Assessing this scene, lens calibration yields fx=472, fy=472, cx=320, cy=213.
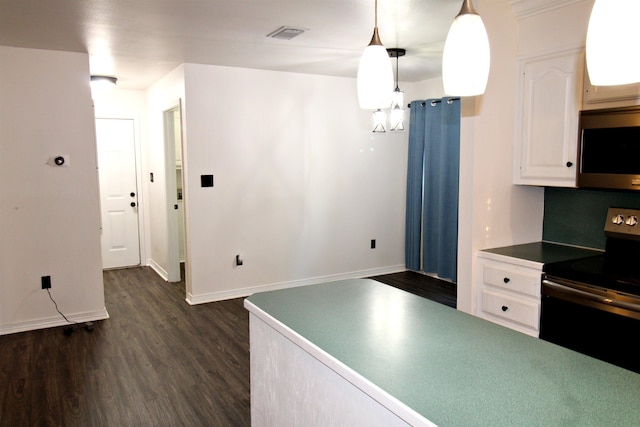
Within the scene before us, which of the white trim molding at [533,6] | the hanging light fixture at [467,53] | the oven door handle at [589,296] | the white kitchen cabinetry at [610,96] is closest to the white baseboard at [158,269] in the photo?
the oven door handle at [589,296]

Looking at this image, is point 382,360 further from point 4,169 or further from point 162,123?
point 162,123

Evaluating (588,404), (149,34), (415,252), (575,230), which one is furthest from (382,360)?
(415,252)

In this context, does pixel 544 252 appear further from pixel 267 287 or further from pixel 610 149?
pixel 267 287

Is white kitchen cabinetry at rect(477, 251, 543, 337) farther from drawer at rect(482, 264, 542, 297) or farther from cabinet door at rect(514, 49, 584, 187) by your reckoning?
cabinet door at rect(514, 49, 584, 187)

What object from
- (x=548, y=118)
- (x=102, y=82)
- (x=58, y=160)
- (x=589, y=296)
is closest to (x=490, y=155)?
(x=548, y=118)

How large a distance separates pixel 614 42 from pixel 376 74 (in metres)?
0.82

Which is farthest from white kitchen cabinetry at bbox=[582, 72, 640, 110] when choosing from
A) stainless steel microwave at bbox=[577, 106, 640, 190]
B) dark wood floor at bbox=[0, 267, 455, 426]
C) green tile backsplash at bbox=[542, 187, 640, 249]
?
dark wood floor at bbox=[0, 267, 455, 426]

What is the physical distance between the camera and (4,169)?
4051 millimetres

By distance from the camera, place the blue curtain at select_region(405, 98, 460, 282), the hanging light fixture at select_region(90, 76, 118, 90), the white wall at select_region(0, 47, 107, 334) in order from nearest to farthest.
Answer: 1. the white wall at select_region(0, 47, 107, 334)
2. the blue curtain at select_region(405, 98, 460, 282)
3. the hanging light fixture at select_region(90, 76, 118, 90)

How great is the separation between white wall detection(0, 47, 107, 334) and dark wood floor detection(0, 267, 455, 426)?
0.33m

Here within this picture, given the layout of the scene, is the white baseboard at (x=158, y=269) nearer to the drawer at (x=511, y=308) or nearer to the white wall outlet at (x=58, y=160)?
the white wall outlet at (x=58, y=160)

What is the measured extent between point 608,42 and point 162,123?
5.30 m

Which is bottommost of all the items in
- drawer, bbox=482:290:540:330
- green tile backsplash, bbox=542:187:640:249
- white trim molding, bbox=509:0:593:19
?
drawer, bbox=482:290:540:330

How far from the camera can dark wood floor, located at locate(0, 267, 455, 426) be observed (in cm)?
286
